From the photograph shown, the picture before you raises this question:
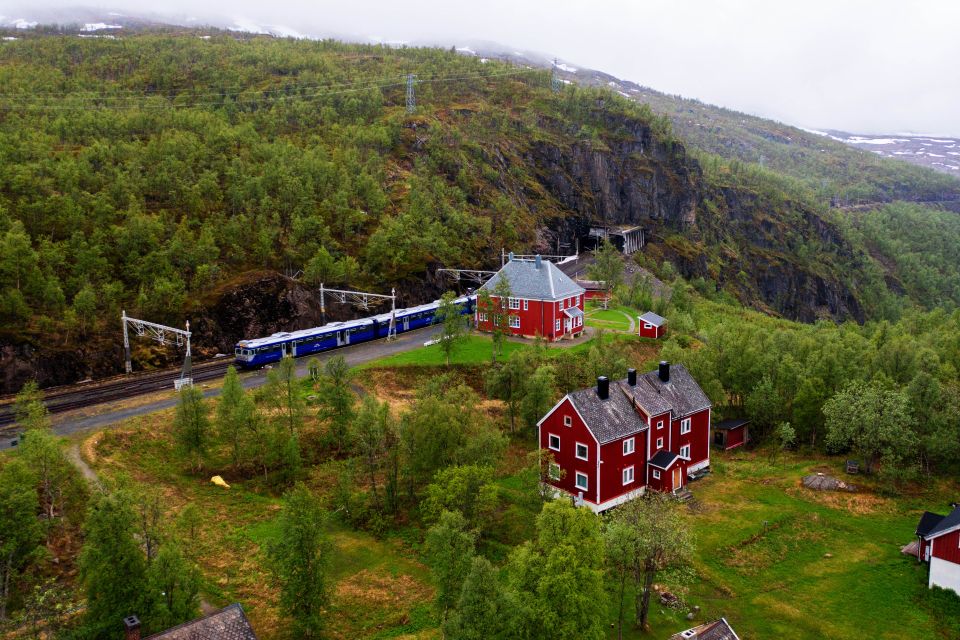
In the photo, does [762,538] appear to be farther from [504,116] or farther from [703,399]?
[504,116]

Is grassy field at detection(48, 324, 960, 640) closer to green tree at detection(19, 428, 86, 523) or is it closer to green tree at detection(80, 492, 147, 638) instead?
green tree at detection(19, 428, 86, 523)

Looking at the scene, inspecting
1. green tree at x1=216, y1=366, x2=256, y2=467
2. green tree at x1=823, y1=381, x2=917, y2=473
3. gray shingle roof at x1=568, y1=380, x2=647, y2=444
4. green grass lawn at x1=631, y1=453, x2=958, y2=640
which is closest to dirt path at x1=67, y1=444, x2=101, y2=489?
green tree at x1=216, y1=366, x2=256, y2=467

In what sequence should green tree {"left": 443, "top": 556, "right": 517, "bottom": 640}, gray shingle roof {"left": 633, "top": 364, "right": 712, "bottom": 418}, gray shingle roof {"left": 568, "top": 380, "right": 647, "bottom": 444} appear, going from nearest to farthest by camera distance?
green tree {"left": 443, "top": 556, "right": 517, "bottom": 640} → gray shingle roof {"left": 568, "top": 380, "right": 647, "bottom": 444} → gray shingle roof {"left": 633, "top": 364, "right": 712, "bottom": 418}

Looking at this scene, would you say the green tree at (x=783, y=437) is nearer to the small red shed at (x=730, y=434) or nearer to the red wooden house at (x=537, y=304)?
the small red shed at (x=730, y=434)

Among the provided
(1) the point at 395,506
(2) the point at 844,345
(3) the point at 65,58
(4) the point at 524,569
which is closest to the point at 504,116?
(3) the point at 65,58

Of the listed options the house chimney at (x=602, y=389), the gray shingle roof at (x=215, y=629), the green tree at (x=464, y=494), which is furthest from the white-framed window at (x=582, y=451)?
the gray shingle roof at (x=215, y=629)

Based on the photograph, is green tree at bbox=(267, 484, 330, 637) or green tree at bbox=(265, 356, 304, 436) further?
green tree at bbox=(265, 356, 304, 436)

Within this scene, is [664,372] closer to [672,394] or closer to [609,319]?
[672,394]
